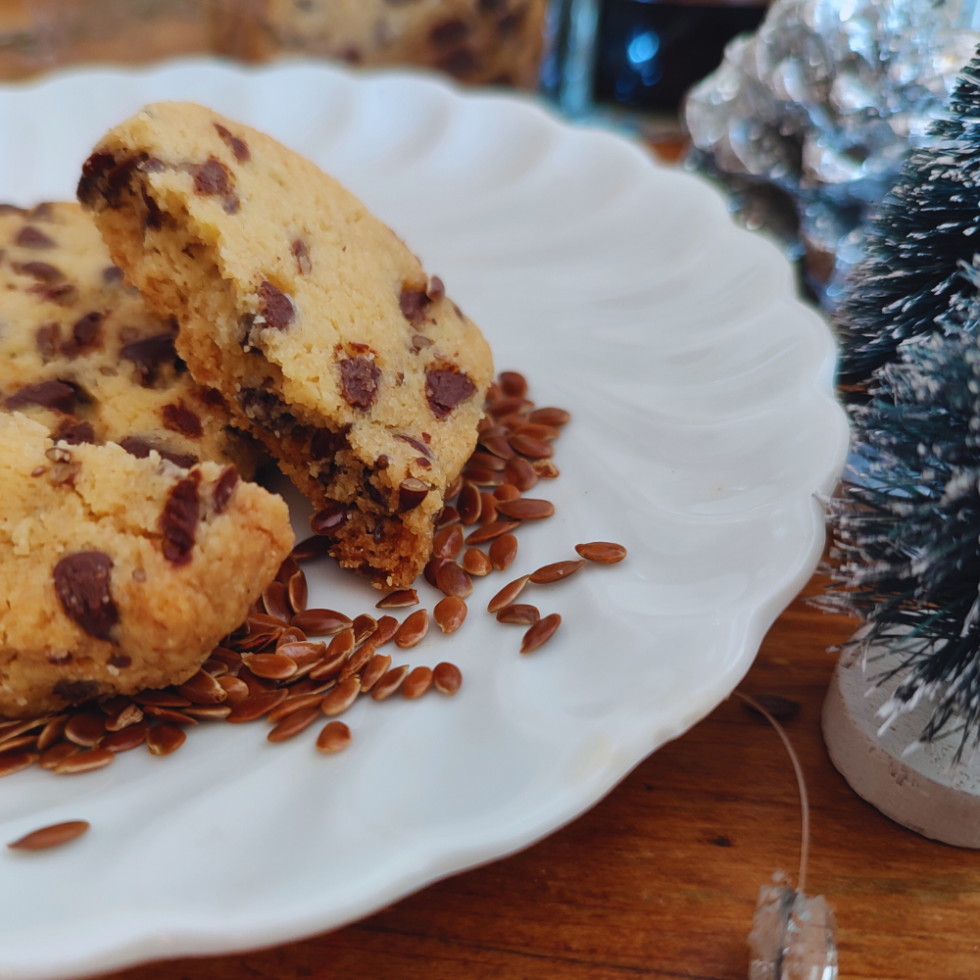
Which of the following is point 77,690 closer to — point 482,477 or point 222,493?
point 222,493

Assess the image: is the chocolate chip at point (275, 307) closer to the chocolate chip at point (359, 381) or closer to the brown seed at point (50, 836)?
the chocolate chip at point (359, 381)

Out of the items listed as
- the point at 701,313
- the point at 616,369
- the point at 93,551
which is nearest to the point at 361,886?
the point at 93,551

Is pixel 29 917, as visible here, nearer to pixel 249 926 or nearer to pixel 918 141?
pixel 249 926

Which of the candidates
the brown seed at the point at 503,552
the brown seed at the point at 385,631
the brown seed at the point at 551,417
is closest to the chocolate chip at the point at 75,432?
the brown seed at the point at 385,631

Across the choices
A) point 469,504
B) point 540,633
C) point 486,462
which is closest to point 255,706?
point 540,633

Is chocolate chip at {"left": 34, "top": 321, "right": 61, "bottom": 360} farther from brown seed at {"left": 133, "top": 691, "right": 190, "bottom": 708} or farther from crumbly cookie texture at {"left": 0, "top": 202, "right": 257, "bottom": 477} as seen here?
brown seed at {"left": 133, "top": 691, "right": 190, "bottom": 708}
